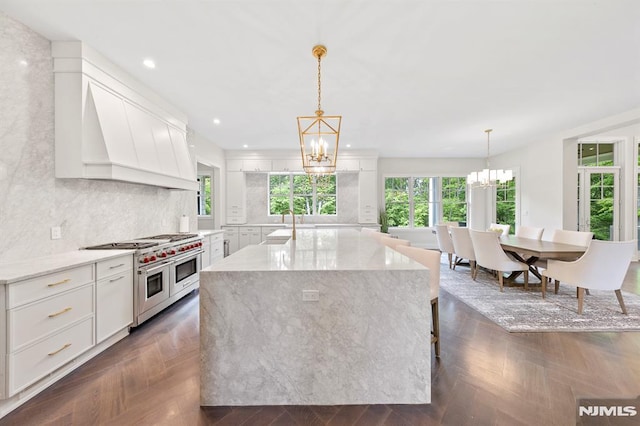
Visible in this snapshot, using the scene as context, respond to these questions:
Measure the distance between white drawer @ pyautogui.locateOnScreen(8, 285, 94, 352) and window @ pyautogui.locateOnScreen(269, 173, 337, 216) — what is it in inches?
204

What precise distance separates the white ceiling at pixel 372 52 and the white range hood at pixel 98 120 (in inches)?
6.5

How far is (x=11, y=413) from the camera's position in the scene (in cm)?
160

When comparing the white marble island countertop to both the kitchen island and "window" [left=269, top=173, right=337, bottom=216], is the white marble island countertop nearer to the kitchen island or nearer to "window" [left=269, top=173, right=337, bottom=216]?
the kitchen island

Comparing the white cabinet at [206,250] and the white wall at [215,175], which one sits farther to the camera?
the white wall at [215,175]

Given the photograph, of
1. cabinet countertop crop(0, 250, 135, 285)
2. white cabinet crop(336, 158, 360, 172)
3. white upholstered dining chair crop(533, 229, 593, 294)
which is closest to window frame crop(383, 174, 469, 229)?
white cabinet crop(336, 158, 360, 172)

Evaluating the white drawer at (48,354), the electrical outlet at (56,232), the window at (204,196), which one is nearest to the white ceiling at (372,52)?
the electrical outlet at (56,232)

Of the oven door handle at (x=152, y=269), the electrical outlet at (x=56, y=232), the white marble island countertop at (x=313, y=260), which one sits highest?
the electrical outlet at (x=56, y=232)

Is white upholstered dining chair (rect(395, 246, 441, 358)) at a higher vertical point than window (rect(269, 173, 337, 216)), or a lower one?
lower

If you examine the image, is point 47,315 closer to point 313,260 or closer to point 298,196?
point 313,260

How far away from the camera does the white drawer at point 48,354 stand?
1609 millimetres

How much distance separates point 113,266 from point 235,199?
14.3ft

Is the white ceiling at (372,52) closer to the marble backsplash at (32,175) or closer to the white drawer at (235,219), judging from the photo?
the marble backsplash at (32,175)

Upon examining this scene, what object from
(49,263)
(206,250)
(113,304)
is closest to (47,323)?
(49,263)

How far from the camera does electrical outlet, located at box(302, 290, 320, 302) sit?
1.59 metres
